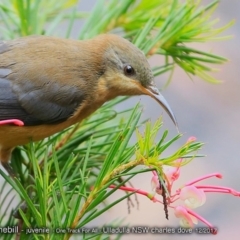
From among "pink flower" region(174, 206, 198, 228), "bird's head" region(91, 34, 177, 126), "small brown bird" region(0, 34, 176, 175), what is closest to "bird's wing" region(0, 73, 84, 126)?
"small brown bird" region(0, 34, 176, 175)

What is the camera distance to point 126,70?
1313 mm

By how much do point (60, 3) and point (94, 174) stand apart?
0.43m

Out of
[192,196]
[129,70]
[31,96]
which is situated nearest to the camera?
[192,196]

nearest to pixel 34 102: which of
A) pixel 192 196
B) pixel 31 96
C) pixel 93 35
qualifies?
pixel 31 96

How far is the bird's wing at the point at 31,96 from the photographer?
119cm

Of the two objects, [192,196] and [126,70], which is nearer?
A: [192,196]

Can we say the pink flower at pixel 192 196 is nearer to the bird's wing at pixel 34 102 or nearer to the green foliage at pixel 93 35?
the green foliage at pixel 93 35

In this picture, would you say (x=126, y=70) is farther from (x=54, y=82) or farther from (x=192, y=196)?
(x=192, y=196)

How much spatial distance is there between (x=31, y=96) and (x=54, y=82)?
0.06 metres

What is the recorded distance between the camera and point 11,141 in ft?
3.72

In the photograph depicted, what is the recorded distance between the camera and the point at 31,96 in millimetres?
1198

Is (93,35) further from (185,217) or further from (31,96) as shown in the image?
(185,217)

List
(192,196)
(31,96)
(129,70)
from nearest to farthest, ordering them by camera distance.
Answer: (192,196) → (31,96) → (129,70)

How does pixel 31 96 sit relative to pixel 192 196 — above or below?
below
